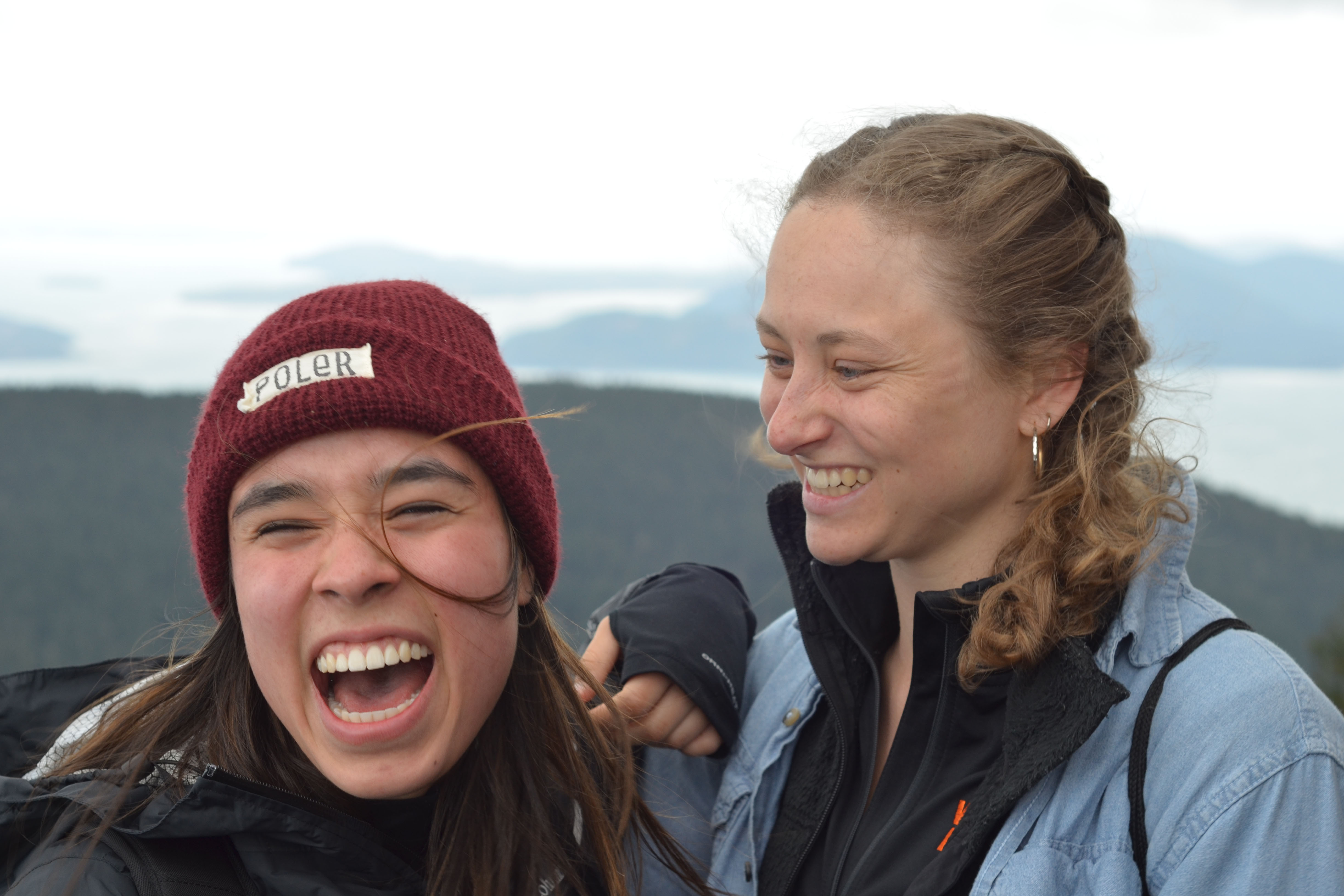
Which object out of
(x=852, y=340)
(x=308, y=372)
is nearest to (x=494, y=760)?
(x=308, y=372)

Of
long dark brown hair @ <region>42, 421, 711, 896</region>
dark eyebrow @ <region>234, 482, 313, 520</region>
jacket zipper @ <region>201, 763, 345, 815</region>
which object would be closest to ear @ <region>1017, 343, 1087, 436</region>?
long dark brown hair @ <region>42, 421, 711, 896</region>

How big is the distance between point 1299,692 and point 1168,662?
0.59ft

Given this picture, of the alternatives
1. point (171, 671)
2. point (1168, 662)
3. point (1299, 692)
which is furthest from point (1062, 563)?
point (171, 671)

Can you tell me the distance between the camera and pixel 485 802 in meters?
1.71

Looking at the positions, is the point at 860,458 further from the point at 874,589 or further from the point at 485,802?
the point at 485,802

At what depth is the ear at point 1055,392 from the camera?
70.8 inches

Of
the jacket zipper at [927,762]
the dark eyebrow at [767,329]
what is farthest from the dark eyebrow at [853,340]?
the jacket zipper at [927,762]

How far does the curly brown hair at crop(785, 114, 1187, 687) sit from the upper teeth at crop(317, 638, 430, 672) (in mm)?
985

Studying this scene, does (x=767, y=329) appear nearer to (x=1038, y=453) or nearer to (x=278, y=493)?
(x=1038, y=453)

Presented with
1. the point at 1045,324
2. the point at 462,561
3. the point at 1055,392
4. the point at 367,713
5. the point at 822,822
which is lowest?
the point at 822,822

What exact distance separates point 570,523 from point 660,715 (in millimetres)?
5033

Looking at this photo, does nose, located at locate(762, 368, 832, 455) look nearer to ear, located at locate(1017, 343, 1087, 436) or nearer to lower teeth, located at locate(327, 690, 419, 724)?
ear, located at locate(1017, 343, 1087, 436)

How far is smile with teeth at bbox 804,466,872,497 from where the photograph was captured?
179 centimetres

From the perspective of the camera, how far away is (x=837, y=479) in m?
1.82
